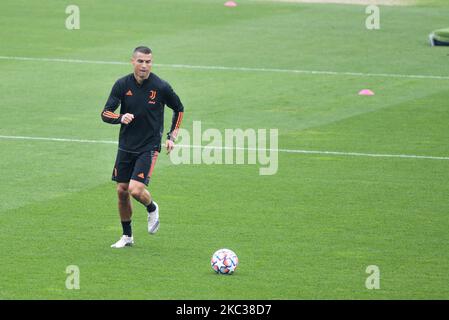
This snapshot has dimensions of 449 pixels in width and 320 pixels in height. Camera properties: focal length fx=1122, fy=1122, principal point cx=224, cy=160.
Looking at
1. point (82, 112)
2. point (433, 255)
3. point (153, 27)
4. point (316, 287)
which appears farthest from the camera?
point (153, 27)

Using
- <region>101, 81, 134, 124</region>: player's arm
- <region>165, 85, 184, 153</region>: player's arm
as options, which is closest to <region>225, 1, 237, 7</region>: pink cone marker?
<region>165, 85, 184, 153</region>: player's arm

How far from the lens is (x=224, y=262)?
12.5 meters

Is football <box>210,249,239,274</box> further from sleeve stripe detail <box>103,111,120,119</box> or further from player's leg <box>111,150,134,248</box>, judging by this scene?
sleeve stripe detail <box>103,111,120,119</box>

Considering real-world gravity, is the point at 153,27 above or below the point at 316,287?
above

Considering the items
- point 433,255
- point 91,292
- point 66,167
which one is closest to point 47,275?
point 91,292

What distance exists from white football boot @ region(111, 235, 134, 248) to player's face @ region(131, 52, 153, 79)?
199 centimetres

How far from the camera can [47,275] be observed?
40.8ft

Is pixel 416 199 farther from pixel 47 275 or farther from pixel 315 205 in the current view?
pixel 47 275

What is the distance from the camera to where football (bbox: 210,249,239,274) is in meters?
12.5

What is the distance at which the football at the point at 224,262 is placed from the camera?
12531mm

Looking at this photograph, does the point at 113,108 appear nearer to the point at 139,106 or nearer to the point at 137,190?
the point at 139,106

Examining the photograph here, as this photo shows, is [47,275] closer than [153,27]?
Yes

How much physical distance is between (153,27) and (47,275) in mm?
22103

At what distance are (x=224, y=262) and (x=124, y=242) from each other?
179cm
